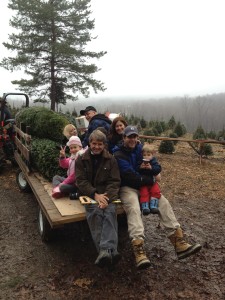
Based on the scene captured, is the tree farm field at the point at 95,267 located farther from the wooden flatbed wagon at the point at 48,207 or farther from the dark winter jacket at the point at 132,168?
the dark winter jacket at the point at 132,168

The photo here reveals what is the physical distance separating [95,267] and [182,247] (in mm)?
Result: 1177

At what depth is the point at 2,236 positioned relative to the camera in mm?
4711

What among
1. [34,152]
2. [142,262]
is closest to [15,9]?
[34,152]

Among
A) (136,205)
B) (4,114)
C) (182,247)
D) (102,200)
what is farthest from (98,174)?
(4,114)

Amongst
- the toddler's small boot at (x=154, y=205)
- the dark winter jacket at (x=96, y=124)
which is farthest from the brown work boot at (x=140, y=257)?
the dark winter jacket at (x=96, y=124)

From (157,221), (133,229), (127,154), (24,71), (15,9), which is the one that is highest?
(15,9)

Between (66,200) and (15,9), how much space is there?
20.2 m

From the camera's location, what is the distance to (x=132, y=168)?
13.6 feet

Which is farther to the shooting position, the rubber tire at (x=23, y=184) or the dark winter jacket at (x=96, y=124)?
the rubber tire at (x=23, y=184)

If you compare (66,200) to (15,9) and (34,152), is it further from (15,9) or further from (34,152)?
(15,9)

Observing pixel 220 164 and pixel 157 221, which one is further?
pixel 220 164

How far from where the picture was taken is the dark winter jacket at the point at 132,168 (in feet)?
13.2

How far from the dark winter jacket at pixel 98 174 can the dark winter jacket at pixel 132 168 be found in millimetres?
157

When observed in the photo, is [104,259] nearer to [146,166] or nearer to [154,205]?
[154,205]
